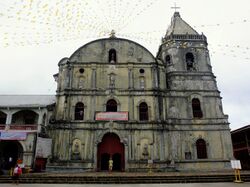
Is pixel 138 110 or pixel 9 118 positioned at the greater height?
pixel 138 110

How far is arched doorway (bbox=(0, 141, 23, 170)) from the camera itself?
76.0 feet

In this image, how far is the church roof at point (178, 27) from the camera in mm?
28094

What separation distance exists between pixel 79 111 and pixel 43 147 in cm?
493

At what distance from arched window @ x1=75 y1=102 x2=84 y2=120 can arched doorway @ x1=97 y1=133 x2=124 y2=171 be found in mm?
3205

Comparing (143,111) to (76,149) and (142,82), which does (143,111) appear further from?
(76,149)

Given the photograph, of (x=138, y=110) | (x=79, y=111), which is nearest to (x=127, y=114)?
(x=138, y=110)

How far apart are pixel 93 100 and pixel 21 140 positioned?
25.0 feet

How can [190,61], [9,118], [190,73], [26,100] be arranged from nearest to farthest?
[9,118] < [26,100] < [190,73] < [190,61]

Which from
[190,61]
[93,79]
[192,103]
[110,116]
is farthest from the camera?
[190,61]

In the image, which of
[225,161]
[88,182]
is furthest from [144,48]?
[88,182]

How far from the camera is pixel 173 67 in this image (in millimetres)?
26078

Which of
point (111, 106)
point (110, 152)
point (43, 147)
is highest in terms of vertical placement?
point (111, 106)

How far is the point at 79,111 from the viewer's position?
77.9ft

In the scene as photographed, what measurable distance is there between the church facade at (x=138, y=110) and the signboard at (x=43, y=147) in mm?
633
